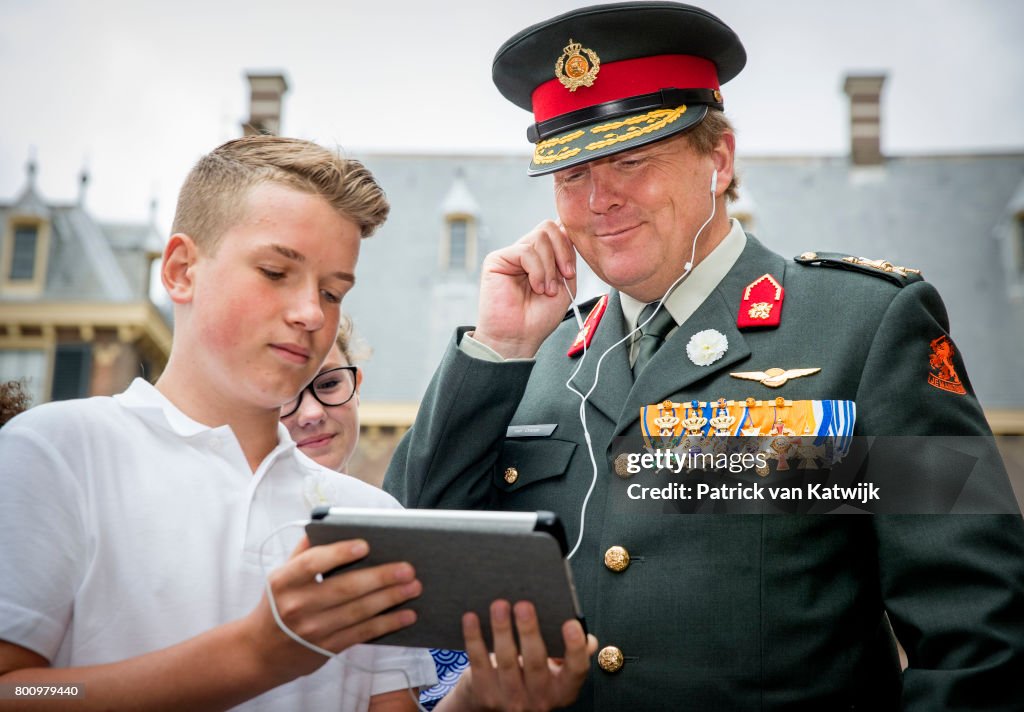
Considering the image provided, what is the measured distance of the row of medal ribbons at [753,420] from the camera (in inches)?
94.0

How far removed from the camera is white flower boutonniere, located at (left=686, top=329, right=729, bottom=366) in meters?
2.59

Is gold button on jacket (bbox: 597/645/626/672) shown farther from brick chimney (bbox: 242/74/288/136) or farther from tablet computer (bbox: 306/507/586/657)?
brick chimney (bbox: 242/74/288/136)

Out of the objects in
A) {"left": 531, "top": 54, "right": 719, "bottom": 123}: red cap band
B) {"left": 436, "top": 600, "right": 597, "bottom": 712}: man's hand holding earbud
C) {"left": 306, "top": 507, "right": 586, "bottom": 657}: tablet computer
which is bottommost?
{"left": 436, "top": 600, "right": 597, "bottom": 712}: man's hand holding earbud

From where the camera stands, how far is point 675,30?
9.20 feet

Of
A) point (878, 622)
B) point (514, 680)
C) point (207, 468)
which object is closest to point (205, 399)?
point (207, 468)

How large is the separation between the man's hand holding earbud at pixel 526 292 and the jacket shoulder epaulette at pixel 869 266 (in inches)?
25.3

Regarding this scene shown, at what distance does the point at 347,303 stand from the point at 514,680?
15178 mm

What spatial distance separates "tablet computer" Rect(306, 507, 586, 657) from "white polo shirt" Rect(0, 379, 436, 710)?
0.29 meters

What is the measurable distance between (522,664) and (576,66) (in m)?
1.69

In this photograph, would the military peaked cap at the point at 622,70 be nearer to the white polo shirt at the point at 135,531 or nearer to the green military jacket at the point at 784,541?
the green military jacket at the point at 784,541

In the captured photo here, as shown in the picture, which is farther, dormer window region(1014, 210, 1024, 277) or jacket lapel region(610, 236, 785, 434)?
dormer window region(1014, 210, 1024, 277)

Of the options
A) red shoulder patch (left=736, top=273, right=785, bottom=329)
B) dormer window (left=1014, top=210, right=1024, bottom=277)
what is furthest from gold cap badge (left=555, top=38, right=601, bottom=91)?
dormer window (left=1014, top=210, right=1024, bottom=277)

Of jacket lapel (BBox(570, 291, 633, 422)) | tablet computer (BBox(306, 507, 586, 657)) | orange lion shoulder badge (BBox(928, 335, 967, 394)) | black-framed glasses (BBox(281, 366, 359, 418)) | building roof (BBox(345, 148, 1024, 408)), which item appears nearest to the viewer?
tablet computer (BBox(306, 507, 586, 657))

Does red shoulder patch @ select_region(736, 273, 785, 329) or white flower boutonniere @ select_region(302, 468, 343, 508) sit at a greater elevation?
red shoulder patch @ select_region(736, 273, 785, 329)
